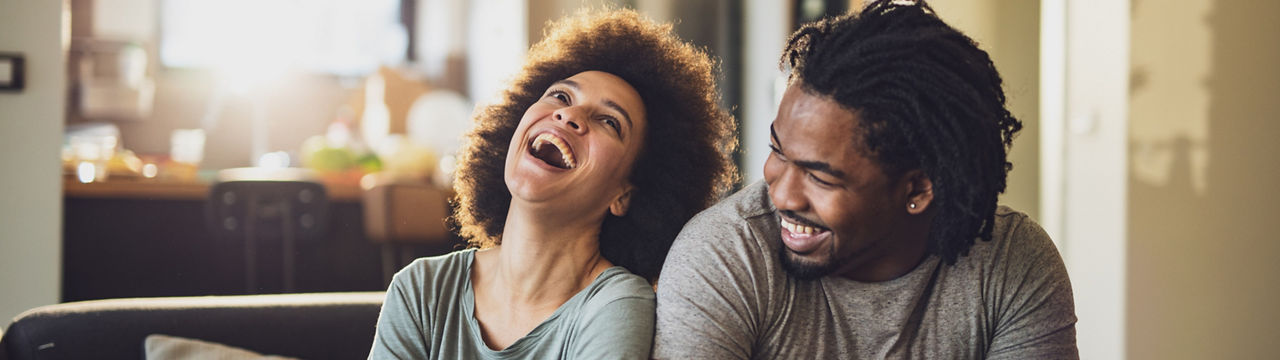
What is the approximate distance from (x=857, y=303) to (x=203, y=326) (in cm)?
118

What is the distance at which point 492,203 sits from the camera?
179 cm

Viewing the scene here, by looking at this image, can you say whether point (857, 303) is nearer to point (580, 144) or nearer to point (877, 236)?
point (877, 236)

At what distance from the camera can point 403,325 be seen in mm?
1503

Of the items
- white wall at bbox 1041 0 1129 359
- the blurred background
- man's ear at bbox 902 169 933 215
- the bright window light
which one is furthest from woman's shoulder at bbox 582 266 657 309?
the bright window light

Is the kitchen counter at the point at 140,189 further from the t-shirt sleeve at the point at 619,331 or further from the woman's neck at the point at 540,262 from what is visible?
the t-shirt sleeve at the point at 619,331

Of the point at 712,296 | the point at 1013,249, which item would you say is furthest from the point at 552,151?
the point at 1013,249

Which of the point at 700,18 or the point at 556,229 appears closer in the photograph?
the point at 556,229

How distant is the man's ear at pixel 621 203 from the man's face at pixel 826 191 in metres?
0.37

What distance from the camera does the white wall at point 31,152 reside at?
3252mm

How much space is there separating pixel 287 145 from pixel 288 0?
0.76m

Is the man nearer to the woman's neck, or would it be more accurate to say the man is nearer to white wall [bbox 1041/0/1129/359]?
the woman's neck

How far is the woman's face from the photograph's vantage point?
1498 mm

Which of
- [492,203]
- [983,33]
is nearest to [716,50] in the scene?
[983,33]

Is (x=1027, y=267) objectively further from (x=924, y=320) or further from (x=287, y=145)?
(x=287, y=145)
